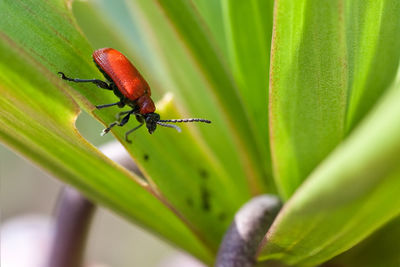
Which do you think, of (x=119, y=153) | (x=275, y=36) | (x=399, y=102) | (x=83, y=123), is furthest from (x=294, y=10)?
(x=83, y=123)

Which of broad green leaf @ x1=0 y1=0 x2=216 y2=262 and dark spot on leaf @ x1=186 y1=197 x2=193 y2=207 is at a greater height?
broad green leaf @ x1=0 y1=0 x2=216 y2=262

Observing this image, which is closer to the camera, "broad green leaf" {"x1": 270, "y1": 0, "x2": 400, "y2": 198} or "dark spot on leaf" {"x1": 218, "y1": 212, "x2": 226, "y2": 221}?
"broad green leaf" {"x1": 270, "y1": 0, "x2": 400, "y2": 198}

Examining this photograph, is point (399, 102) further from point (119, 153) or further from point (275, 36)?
point (119, 153)

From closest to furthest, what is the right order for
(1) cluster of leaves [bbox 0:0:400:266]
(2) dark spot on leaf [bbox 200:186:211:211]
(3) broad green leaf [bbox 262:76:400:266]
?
1. (3) broad green leaf [bbox 262:76:400:266]
2. (1) cluster of leaves [bbox 0:0:400:266]
3. (2) dark spot on leaf [bbox 200:186:211:211]

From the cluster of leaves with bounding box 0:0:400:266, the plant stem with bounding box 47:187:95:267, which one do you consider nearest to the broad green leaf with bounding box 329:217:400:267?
the cluster of leaves with bounding box 0:0:400:266

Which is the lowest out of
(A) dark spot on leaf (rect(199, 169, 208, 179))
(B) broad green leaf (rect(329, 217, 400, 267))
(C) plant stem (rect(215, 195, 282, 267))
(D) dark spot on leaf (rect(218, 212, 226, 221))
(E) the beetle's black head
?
(B) broad green leaf (rect(329, 217, 400, 267))

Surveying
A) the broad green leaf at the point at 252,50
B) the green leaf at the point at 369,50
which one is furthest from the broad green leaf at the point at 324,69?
the broad green leaf at the point at 252,50

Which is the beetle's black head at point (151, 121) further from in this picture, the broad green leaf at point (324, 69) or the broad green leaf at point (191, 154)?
the broad green leaf at point (324, 69)

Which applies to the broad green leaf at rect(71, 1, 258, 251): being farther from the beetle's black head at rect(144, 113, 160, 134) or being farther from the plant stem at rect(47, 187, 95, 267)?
the plant stem at rect(47, 187, 95, 267)
